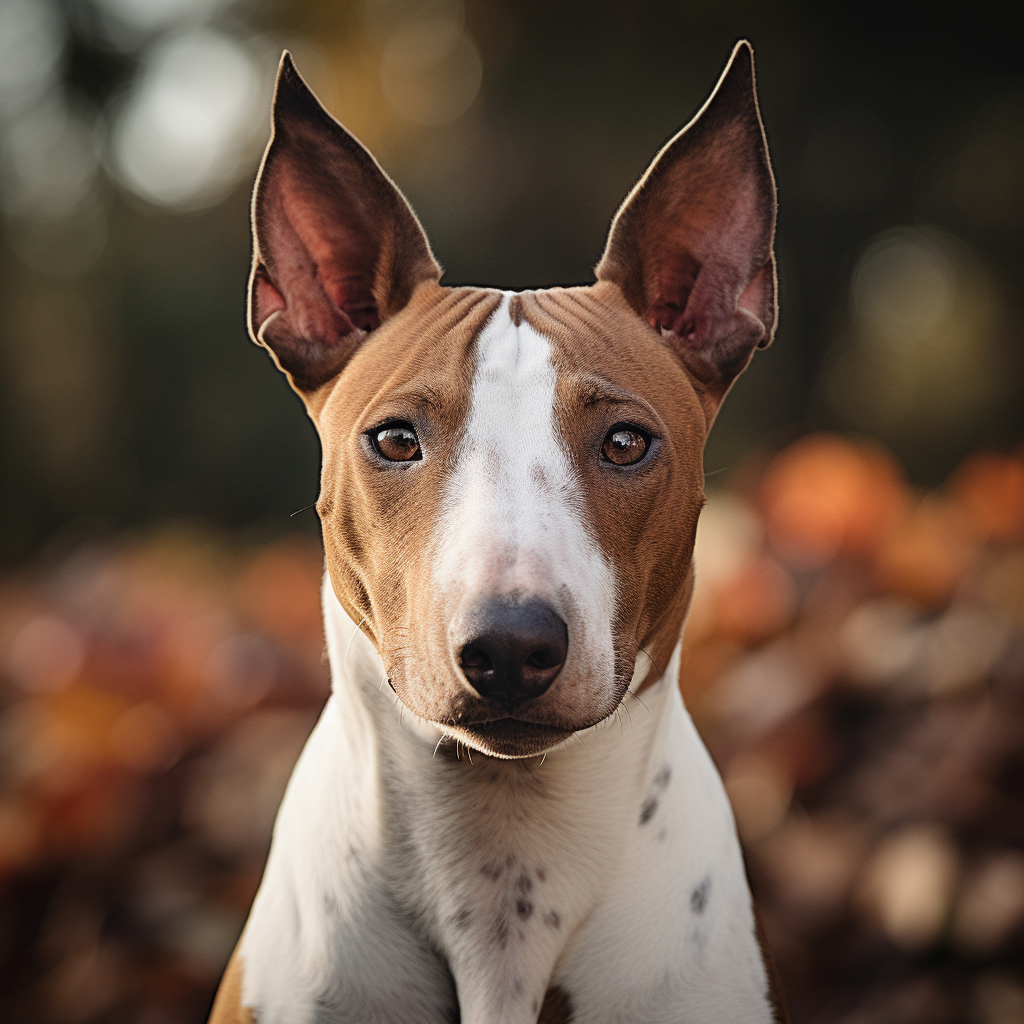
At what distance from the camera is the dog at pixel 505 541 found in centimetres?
165

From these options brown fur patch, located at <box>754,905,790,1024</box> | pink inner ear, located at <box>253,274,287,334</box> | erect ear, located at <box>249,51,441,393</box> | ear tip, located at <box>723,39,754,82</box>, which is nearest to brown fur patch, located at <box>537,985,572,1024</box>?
brown fur patch, located at <box>754,905,790,1024</box>

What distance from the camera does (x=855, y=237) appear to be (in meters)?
6.48

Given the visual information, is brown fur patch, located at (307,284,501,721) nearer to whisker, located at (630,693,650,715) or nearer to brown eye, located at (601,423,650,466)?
brown eye, located at (601,423,650,466)

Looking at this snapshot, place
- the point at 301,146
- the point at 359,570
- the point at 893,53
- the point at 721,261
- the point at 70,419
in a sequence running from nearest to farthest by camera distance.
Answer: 1. the point at 359,570
2. the point at 301,146
3. the point at 721,261
4. the point at 893,53
5. the point at 70,419

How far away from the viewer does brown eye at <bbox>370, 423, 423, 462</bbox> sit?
→ 1741 millimetres

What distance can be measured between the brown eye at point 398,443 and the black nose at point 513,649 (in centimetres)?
43

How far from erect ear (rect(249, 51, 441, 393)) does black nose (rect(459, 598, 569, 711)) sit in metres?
0.88

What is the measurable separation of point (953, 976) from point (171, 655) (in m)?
2.69

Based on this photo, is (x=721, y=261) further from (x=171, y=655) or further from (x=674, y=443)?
(x=171, y=655)

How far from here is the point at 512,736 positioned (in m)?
1.53

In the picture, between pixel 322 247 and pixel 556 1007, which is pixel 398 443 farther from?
pixel 556 1007

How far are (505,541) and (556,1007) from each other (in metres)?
0.93

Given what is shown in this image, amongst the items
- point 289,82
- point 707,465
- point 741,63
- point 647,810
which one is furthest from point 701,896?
point 707,465

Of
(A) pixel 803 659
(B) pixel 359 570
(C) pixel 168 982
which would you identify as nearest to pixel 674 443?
(B) pixel 359 570
